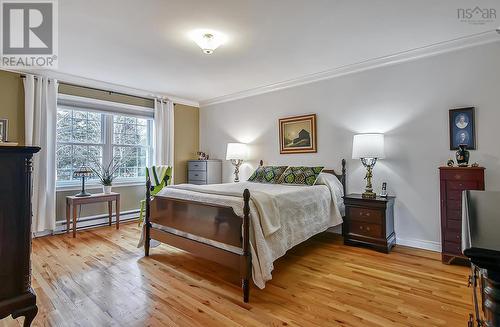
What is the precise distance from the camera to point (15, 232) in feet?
4.33

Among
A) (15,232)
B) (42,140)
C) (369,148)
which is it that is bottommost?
(15,232)

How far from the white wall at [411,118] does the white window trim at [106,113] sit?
277cm

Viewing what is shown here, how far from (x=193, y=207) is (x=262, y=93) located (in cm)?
287

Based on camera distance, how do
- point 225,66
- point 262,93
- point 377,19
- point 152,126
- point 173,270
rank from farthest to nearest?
point 152,126 < point 262,93 < point 225,66 < point 173,270 < point 377,19

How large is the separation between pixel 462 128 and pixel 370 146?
3.11 ft

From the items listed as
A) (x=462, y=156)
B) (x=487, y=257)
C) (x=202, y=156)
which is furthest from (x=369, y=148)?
(x=202, y=156)

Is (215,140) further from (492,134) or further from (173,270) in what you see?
(492,134)

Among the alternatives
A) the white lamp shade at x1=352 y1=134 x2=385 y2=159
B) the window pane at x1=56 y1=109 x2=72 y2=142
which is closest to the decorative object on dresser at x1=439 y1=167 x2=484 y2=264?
the white lamp shade at x1=352 y1=134 x2=385 y2=159

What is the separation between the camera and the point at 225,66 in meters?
3.59

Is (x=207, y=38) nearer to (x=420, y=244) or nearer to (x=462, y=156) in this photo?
(x=462, y=156)

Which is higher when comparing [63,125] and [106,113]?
[106,113]

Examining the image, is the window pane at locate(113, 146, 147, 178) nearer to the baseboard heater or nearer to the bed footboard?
the baseboard heater

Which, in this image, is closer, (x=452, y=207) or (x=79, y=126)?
(x=452, y=207)

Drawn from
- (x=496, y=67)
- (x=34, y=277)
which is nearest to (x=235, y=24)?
(x=496, y=67)
